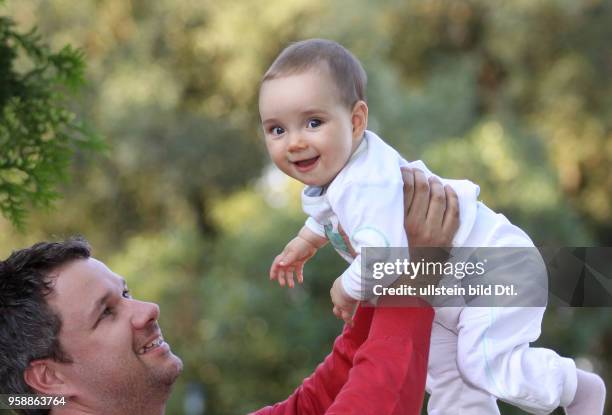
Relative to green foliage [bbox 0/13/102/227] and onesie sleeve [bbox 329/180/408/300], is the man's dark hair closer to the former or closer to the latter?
green foliage [bbox 0/13/102/227]

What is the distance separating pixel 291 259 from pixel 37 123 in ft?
3.83

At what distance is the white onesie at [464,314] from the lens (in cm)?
271

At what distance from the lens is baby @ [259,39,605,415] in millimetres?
2750

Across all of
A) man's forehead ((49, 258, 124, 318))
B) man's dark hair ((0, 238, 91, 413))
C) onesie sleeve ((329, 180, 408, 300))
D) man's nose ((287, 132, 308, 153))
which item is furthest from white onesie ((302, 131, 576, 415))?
man's dark hair ((0, 238, 91, 413))

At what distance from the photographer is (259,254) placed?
1611cm

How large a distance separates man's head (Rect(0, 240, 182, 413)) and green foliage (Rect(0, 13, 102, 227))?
2.20 feet

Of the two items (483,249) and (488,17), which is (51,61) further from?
(488,17)

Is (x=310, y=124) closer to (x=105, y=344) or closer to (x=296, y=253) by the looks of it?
(x=296, y=253)

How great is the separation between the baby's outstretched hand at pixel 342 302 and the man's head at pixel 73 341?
1.54 ft

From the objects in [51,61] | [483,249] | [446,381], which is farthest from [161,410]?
[51,61]

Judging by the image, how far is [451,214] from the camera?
2777mm

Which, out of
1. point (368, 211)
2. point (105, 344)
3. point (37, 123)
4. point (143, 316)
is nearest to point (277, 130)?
point (368, 211)

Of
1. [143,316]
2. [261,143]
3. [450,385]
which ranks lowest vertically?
[450,385]

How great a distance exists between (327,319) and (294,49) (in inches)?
493
